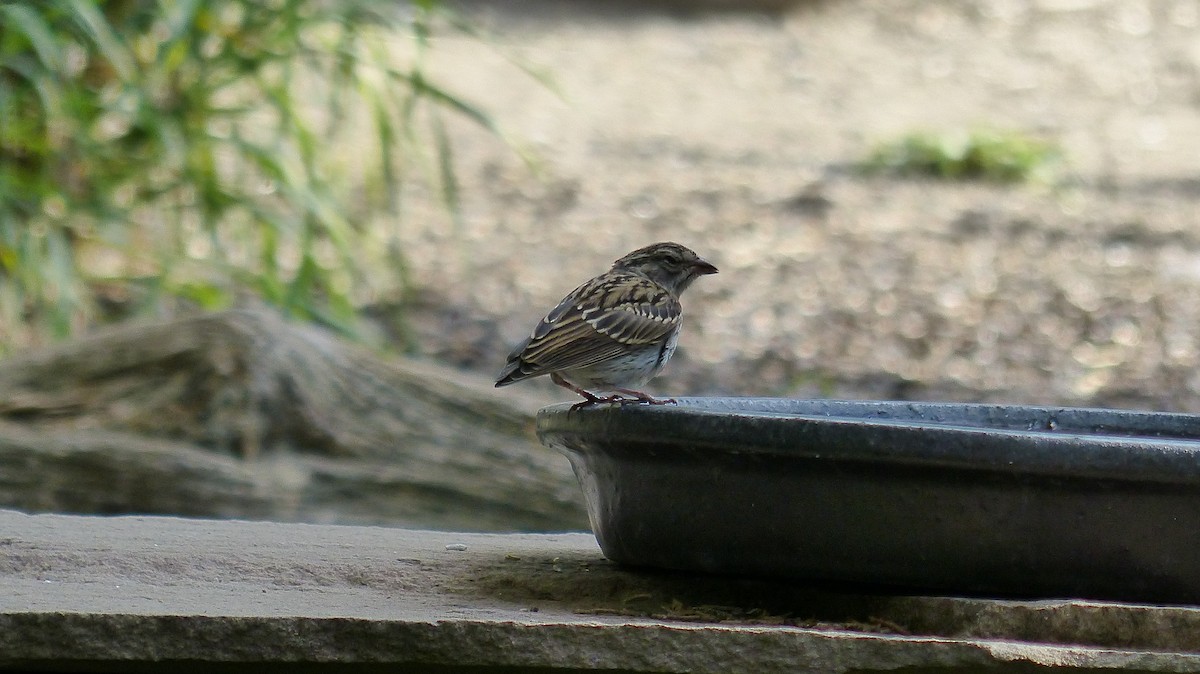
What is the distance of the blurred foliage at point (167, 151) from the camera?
243 inches

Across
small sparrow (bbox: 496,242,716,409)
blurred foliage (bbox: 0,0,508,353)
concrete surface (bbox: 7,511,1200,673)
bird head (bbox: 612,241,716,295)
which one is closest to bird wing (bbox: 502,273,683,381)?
small sparrow (bbox: 496,242,716,409)

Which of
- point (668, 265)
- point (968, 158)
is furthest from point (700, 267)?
point (968, 158)

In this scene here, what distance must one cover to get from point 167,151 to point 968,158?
559cm

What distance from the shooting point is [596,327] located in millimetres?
3736

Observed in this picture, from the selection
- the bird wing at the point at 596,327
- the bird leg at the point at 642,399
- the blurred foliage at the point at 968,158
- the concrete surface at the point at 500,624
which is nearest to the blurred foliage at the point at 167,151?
the bird wing at the point at 596,327

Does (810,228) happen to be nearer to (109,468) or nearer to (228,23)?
(228,23)

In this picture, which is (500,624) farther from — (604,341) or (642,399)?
(604,341)

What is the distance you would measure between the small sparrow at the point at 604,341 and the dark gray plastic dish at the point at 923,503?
2.40 feet

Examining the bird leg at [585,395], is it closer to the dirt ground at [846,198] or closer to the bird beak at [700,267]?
the bird beak at [700,267]

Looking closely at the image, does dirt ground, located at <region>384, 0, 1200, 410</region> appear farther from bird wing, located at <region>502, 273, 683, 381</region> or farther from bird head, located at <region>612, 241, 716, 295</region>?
bird wing, located at <region>502, 273, 683, 381</region>

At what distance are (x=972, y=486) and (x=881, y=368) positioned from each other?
16.3ft

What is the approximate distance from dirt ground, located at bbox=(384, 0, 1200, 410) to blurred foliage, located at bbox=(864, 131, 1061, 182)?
0.19 metres

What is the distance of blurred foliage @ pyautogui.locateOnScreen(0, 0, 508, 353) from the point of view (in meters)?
6.16

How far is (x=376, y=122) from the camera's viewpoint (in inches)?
278
